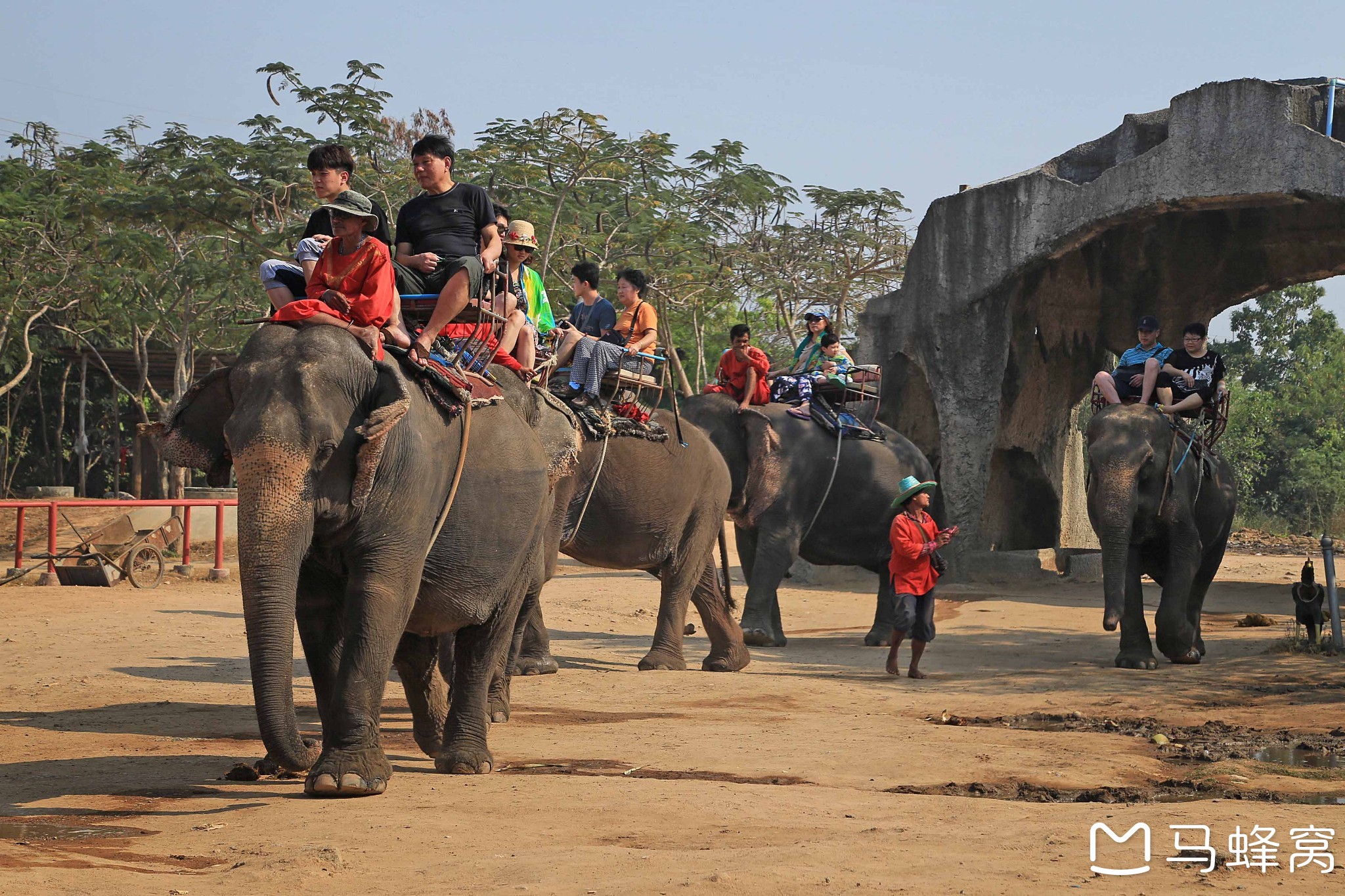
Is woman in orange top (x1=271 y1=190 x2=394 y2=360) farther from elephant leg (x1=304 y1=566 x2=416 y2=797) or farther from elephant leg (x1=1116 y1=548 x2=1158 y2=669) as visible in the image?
elephant leg (x1=1116 y1=548 x2=1158 y2=669)

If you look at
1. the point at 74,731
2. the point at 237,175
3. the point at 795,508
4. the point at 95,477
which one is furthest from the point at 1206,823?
the point at 95,477

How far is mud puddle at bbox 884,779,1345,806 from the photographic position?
5.82 metres

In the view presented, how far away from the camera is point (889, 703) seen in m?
8.78

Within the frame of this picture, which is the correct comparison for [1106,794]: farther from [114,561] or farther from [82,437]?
[82,437]

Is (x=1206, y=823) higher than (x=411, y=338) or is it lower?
lower

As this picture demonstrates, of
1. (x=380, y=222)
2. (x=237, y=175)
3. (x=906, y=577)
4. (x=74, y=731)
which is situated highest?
(x=237, y=175)

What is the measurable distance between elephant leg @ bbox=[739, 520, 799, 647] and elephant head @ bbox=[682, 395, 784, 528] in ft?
0.71

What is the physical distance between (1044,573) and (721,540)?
7.77 metres

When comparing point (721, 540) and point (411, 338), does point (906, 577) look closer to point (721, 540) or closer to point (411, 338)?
point (721, 540)

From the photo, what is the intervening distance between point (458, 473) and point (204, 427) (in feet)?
3.19

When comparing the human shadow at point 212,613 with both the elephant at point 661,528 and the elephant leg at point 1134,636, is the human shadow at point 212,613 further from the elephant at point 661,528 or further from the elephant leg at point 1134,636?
the elephant leg at point 1134,636

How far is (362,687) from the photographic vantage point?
212 inches

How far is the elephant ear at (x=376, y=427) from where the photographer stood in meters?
5.28

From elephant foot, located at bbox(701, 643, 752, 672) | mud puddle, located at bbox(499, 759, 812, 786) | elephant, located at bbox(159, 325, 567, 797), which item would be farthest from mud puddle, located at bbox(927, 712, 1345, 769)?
elephant, located at bbox(159, 325, 567, 797)
